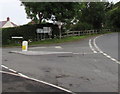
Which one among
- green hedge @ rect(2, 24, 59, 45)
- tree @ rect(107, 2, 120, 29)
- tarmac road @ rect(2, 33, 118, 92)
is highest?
tree @ rect(107, 2, 120, 29)

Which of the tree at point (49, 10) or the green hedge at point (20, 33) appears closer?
the green hedge at point (20, 33)

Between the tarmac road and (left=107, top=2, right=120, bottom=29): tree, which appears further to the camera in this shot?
(left=107, top=2, right=120, bottom=29): tree

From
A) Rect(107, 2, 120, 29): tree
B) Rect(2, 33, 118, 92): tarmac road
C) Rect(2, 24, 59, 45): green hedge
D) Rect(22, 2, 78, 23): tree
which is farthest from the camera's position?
Rect(107, 2, 120, 29): tree

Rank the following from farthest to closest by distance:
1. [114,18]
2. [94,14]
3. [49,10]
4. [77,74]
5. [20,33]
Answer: [114,18] → [94,14] → [49,10] → [20,33] → [77,74]

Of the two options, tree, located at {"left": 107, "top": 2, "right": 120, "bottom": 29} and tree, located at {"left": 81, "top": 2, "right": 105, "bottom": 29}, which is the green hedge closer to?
tree, located at {"left": 81, "top": 2, "right": 105, "bottom": 29}

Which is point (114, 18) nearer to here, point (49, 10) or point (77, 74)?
point (49, 10)

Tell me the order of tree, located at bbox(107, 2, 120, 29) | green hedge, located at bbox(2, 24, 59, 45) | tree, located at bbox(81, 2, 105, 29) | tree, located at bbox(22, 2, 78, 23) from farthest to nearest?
tree, located at bbox(107, 2, 120, 29)
tree, located at bbox(81, 2, 105, 29)
tree, located at bbox(22, 2, 78, 23)
green hedge, located at bbox(2, 24, 59, 45)

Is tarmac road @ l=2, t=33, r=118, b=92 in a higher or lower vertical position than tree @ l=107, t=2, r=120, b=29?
lower

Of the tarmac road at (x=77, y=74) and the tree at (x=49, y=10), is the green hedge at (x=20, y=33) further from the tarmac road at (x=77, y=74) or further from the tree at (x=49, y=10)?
the tarmac road at (x=77, y=74)

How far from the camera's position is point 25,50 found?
22094 millimetres

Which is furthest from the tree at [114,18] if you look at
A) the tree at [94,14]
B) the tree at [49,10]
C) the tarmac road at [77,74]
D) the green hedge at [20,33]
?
the tarmac road at [77,74]

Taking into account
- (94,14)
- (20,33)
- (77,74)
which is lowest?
(77,74)

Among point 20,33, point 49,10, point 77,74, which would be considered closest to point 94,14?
point 49,10

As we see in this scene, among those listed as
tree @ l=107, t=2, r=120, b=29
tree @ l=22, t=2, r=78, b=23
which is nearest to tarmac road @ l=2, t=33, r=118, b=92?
tree @ l=22, t=2, r=78, b=23
